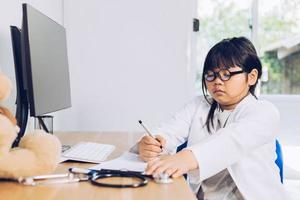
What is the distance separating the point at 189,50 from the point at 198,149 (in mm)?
1447

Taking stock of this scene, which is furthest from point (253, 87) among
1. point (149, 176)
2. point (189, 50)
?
point (189, 50)

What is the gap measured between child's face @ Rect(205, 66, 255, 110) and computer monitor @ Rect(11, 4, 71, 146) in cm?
52

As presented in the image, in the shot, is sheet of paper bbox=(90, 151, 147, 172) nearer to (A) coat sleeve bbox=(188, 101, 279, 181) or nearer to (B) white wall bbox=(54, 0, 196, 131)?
(A) coat sleeve bbox=(188, 101, 279, 181)

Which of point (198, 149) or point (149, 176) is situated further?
point (198, 149)

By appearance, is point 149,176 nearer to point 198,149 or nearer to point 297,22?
point 198,149

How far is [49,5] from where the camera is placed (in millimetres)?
1988

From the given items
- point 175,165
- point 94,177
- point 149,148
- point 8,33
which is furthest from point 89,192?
point 8,33

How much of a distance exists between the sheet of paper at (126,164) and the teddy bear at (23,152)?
207 millimetres

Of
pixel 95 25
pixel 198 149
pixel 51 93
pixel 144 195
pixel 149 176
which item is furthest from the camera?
pixel 95 25

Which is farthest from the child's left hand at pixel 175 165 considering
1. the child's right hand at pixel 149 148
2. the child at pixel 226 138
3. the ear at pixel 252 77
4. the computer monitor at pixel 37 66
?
the ear at pixel 252 77

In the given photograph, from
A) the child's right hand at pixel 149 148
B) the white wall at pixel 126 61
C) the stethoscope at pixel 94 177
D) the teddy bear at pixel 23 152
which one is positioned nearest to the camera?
the teddy bear at pixel 23 152

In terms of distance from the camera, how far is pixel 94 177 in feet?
2.92

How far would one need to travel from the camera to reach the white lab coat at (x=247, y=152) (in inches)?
41.1

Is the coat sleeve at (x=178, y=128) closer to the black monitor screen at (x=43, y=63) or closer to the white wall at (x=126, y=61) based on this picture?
the black monitor screen at (x=43, y=63)
